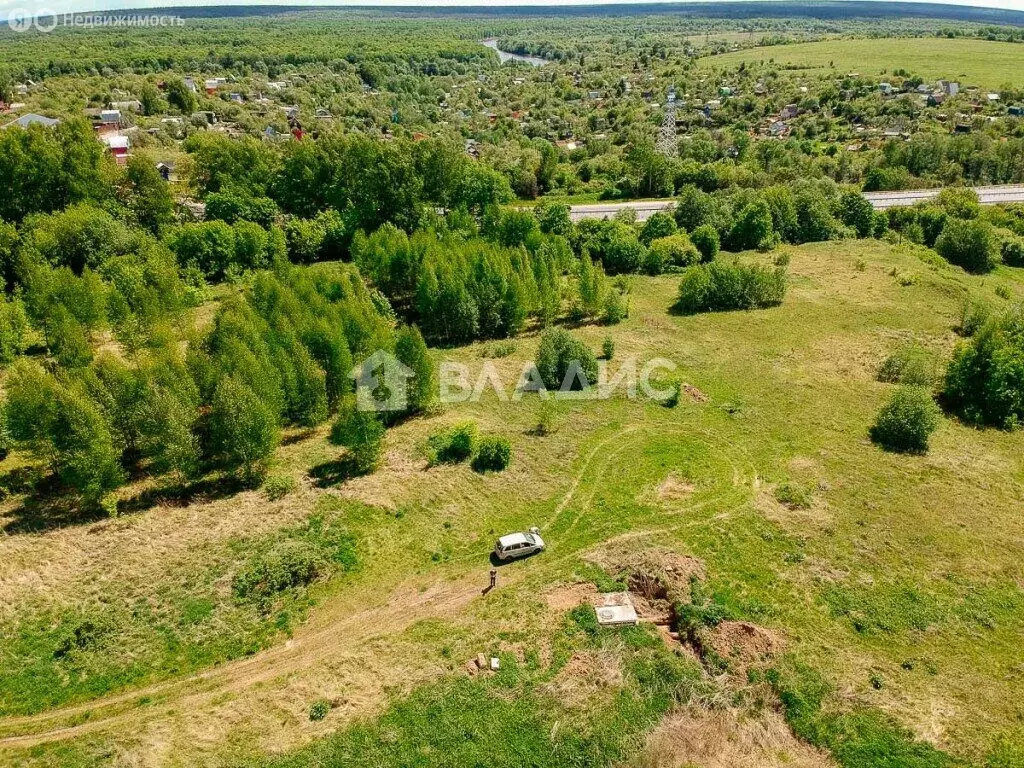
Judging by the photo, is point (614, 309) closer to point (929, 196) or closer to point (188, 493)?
point (188, 493)

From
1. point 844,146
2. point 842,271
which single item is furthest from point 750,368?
point 844,146

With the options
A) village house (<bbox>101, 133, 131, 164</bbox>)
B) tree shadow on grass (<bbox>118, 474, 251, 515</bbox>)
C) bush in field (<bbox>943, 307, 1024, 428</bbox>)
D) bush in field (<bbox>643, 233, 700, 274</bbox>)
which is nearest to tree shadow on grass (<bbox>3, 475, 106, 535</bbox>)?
Answer: tree shadow on grass (<bbox>118, 474, 251, 515</bbox>)

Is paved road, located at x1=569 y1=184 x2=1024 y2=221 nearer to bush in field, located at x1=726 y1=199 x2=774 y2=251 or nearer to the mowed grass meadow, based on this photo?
bush in field, located at x1=726 y1=199 x2=774 y2=251

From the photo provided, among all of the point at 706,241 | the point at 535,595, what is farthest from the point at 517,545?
the point at 706,241

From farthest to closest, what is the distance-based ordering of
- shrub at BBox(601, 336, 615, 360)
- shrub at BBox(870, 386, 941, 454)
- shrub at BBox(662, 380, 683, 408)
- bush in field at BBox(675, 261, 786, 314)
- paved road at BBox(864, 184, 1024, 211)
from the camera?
paved road at BBox(864, 184, 1024, 211) < bush in field at BBox(675, 261, 786, 314) < shrub at BBox(601, 336, 615, 360) < shrub at BBox(662, 380, 683, 408) < shrub at BBox(870, 386, 941, 454)

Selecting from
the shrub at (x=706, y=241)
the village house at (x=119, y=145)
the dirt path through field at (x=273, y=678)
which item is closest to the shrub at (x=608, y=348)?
the dirt path through field at (x=273, y=678)

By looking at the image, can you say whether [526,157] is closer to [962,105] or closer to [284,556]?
[284,556]

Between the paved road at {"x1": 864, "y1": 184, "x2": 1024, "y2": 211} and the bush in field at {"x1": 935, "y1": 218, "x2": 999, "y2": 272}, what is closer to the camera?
the bush in field at {"x1": 935, "y1": 218, "x2": 999, "y2": 272}
